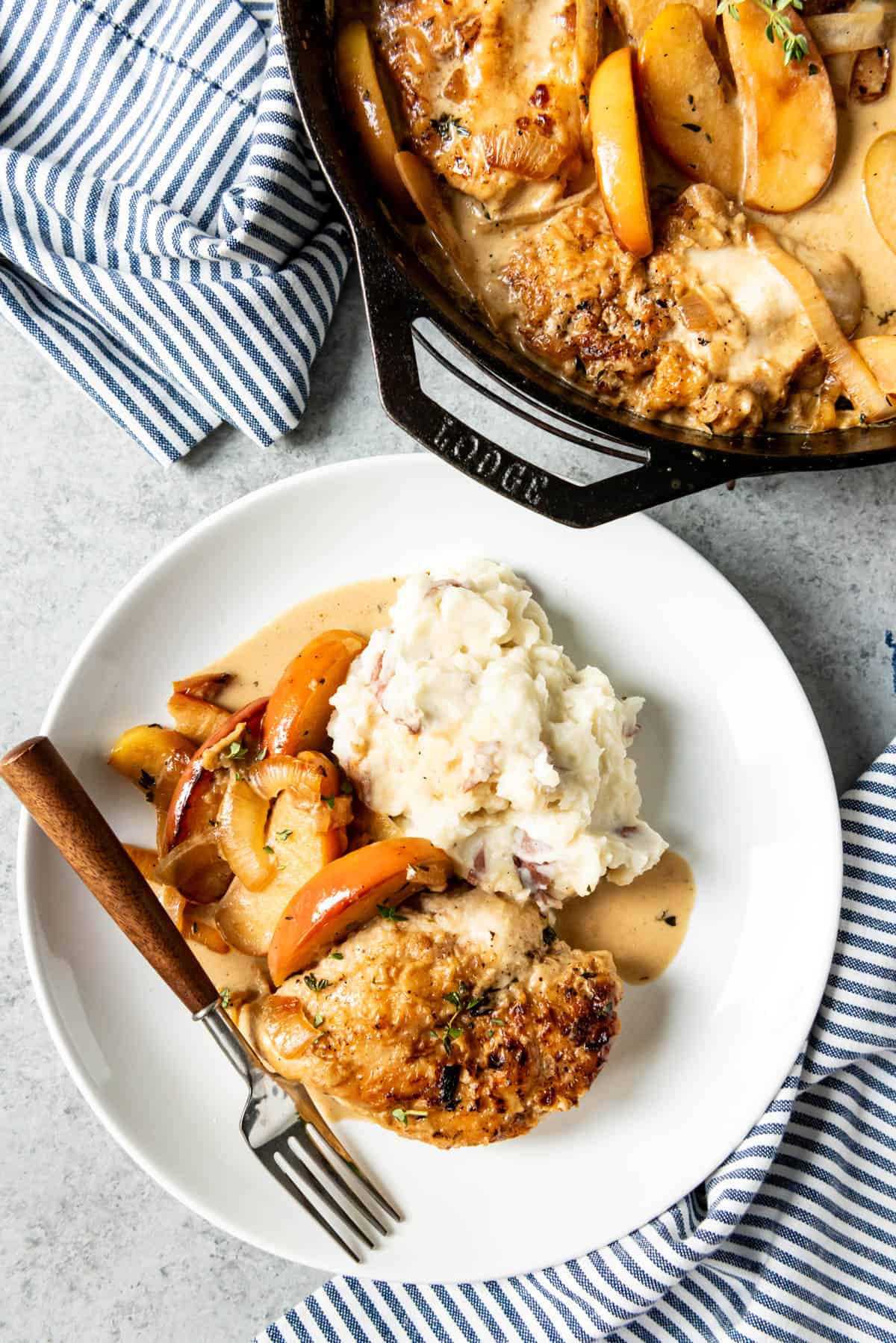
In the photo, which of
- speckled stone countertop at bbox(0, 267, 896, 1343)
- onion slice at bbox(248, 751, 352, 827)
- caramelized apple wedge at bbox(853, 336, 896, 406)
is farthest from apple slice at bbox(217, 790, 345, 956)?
caramelized apple wedge at bbox(853, 336, 896, 406)

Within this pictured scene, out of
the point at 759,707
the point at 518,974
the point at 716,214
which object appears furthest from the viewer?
the point at 759,707

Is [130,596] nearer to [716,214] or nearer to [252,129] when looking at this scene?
[252,129]

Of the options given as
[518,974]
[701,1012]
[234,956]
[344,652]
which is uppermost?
[344,652]

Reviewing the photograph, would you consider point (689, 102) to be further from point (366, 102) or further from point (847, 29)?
point (366, 102)

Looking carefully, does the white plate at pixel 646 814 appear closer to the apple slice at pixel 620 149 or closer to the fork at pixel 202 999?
the fork at pixel 202 999

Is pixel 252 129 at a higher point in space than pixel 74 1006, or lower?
higher

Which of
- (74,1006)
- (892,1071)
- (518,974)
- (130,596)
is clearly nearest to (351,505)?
(130,596)
